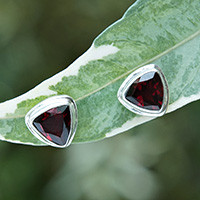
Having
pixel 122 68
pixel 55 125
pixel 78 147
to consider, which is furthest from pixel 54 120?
pixel 78 147

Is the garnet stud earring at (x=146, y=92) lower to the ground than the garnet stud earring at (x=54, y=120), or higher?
lower

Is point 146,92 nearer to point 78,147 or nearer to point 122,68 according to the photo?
point 122,68

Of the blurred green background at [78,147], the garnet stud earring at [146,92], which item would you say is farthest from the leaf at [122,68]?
the blurred green background at [78,147]

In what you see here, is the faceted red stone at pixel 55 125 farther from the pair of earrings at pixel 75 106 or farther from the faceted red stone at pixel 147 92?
the faceted red stone at pixel 147 92

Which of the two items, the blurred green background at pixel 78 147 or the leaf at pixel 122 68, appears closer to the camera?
the leaf at pixel 122 68

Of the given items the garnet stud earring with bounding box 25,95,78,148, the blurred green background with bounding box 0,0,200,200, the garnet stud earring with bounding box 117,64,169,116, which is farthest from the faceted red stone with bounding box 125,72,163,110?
the blurred green background with bounding box 0,0,200,200

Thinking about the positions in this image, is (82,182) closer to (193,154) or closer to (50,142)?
(193,154)
